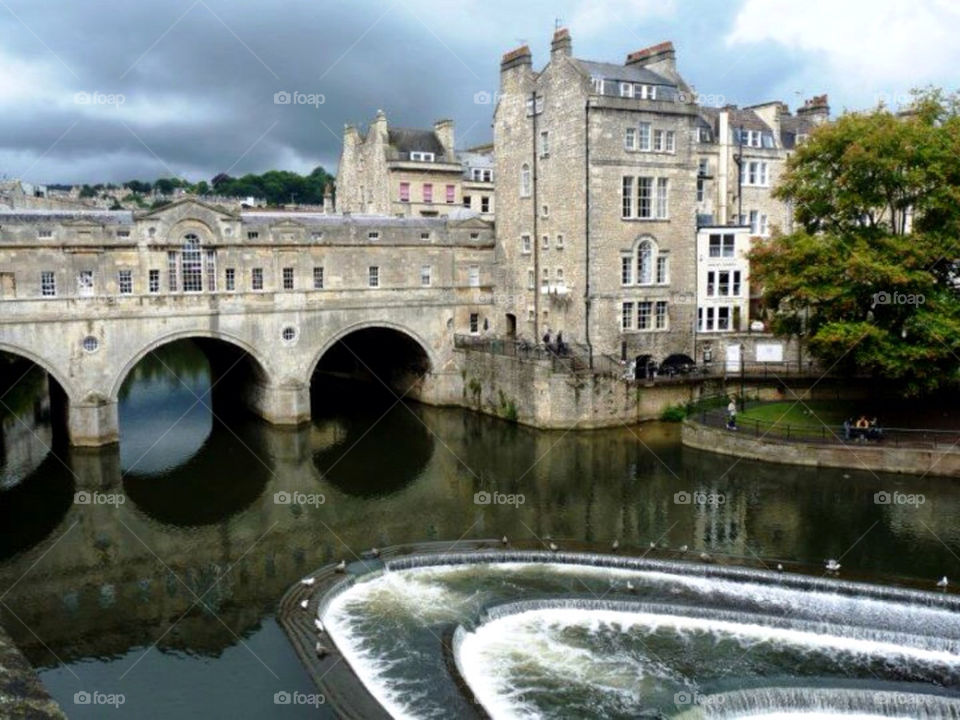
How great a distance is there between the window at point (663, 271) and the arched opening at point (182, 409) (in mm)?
18335

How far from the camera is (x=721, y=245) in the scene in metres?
43.5

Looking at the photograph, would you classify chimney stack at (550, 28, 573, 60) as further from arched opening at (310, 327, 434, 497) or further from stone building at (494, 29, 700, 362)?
arched opening at (310, 327, 434, 497)

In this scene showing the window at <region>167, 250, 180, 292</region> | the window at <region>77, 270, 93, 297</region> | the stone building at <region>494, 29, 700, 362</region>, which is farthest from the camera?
the stone building at <region>494, 29, 700, 362</region>

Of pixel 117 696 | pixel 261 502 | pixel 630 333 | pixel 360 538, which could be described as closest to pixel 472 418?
pixel 630 333

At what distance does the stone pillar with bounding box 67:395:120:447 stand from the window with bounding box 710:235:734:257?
27.4 meters

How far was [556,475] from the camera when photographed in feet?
107

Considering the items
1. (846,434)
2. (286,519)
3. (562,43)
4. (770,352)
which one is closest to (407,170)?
(562,43)

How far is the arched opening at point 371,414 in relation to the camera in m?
34.5

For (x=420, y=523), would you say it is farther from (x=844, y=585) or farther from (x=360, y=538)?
(x=844, y=585)

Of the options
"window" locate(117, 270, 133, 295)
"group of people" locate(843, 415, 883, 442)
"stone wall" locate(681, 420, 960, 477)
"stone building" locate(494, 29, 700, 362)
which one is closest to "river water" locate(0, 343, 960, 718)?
"stone wall" locate(681, 420, 960, 477)

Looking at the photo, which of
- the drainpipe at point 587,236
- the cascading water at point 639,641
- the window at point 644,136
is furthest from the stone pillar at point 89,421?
the window at point 644,136

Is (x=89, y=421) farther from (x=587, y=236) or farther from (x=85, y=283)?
(x=587, y=236)

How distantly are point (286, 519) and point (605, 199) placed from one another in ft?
65.9

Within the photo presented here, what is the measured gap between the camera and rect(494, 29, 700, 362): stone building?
4022 centimetres
